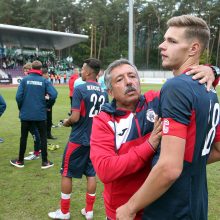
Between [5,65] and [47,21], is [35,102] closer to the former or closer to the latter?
[5,65]

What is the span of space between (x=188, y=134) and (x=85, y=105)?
2.90 meters

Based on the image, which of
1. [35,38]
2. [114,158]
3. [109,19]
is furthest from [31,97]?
[109,19]

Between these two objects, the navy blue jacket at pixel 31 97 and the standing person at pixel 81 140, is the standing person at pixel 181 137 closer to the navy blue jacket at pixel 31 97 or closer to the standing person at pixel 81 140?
the standing person at pixel 81 140

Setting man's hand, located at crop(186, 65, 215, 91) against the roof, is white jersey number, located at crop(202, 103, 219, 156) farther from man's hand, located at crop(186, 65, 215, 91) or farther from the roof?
the roof

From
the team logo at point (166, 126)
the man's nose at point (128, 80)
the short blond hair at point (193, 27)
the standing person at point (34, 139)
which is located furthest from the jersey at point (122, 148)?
the standing person at point (34, 139)

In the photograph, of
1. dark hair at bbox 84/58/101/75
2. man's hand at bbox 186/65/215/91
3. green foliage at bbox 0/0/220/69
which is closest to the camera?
man's hand at bbox 186/65/215/91

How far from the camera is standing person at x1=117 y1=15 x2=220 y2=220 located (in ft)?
5.67

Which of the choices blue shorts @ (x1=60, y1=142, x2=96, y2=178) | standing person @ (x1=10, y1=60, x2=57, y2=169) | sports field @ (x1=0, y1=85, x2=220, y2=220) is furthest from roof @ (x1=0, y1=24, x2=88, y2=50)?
blue shorts @ (x1=60, y1=142, x2=96, y2=178)

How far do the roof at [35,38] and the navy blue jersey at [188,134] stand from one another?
1706 inches

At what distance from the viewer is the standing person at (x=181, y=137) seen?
5.67 feet

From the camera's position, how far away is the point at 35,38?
48.7 meters

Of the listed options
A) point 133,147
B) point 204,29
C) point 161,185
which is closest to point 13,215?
point 133,147

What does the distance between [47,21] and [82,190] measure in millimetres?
67810

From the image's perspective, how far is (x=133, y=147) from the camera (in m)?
2.18
